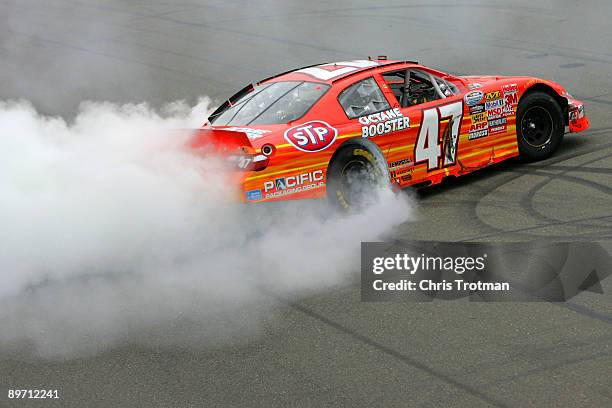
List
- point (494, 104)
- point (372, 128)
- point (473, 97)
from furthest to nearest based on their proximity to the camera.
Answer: point (494, 104) → point (473, 97) → point (372, 128)

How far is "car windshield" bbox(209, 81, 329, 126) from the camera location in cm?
806

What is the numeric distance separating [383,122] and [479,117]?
3.85ft

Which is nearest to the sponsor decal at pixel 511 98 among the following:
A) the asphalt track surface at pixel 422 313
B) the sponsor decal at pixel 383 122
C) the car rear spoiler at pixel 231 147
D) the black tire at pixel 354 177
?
the asphalt track surface at pixel 422 313

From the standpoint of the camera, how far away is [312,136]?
7.76 metres

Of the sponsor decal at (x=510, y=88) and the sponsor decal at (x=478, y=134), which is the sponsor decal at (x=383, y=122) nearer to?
the sponsor decal at (x=478, y=134)

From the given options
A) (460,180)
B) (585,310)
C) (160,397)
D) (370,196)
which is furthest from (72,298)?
(460,180)

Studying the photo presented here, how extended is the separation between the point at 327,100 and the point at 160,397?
12.3ft

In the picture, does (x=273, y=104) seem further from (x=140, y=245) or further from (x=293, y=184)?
(x=140, y=245)

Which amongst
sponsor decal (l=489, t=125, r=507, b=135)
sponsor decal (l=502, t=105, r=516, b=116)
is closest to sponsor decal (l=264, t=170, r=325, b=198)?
sponsor decal (l=489, t=125, r=507, b=135)

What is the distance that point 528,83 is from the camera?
30.4 feet

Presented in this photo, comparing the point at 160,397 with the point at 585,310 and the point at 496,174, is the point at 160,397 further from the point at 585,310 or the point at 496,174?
Result: the point at 496,174

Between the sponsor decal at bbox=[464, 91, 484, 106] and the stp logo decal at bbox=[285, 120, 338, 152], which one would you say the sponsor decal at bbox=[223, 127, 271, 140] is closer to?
the stp logo decal at bbox=[285, 120, 338, 152]

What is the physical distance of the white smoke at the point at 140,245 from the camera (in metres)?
6.06

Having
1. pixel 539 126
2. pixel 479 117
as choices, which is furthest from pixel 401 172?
pixel 539 126
